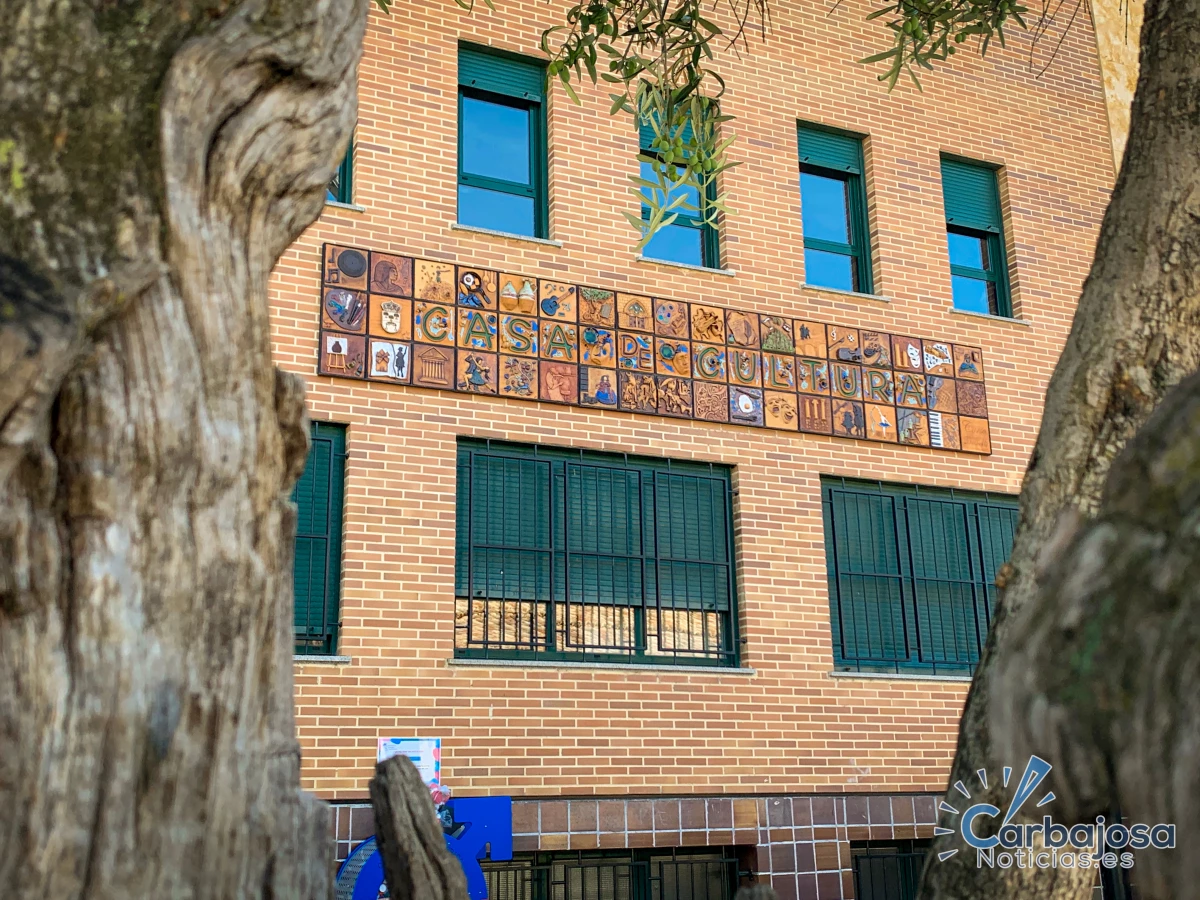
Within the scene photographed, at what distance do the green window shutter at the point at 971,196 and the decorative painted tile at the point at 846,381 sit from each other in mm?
2644

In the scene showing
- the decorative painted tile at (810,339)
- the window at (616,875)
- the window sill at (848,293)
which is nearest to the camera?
the window at (616,875)

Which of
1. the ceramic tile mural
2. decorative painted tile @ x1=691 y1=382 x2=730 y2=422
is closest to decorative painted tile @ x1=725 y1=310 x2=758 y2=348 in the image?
the ceramic tile mural

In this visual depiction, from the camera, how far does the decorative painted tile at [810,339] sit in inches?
490

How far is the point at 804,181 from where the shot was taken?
1355cm

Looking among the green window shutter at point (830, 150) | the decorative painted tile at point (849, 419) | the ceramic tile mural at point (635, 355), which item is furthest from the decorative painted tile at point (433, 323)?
the green window shutter at point (830, 150)

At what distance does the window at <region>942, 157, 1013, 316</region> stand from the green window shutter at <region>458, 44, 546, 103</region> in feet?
15.7

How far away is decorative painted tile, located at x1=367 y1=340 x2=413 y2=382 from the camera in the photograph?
34.8 ft

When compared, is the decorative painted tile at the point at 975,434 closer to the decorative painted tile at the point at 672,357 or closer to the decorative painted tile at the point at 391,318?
the decorative painted tile at the point at 672,357

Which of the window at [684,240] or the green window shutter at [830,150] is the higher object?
the green window shutter at [830,150]

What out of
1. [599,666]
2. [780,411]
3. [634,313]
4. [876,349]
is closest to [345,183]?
[634,313]

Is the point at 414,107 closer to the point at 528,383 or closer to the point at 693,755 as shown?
the point at 528,383

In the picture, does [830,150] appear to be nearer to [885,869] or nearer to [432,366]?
[432,366]

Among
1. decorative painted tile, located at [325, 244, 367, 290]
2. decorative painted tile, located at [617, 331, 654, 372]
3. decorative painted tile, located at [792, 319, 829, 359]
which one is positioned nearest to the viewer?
decorative painted tile, located at [325, 244, 367, 290]

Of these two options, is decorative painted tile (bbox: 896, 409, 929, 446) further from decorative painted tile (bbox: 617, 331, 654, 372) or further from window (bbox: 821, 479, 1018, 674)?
decorative painted tile (bbox: 617, 331, 654, 372)
